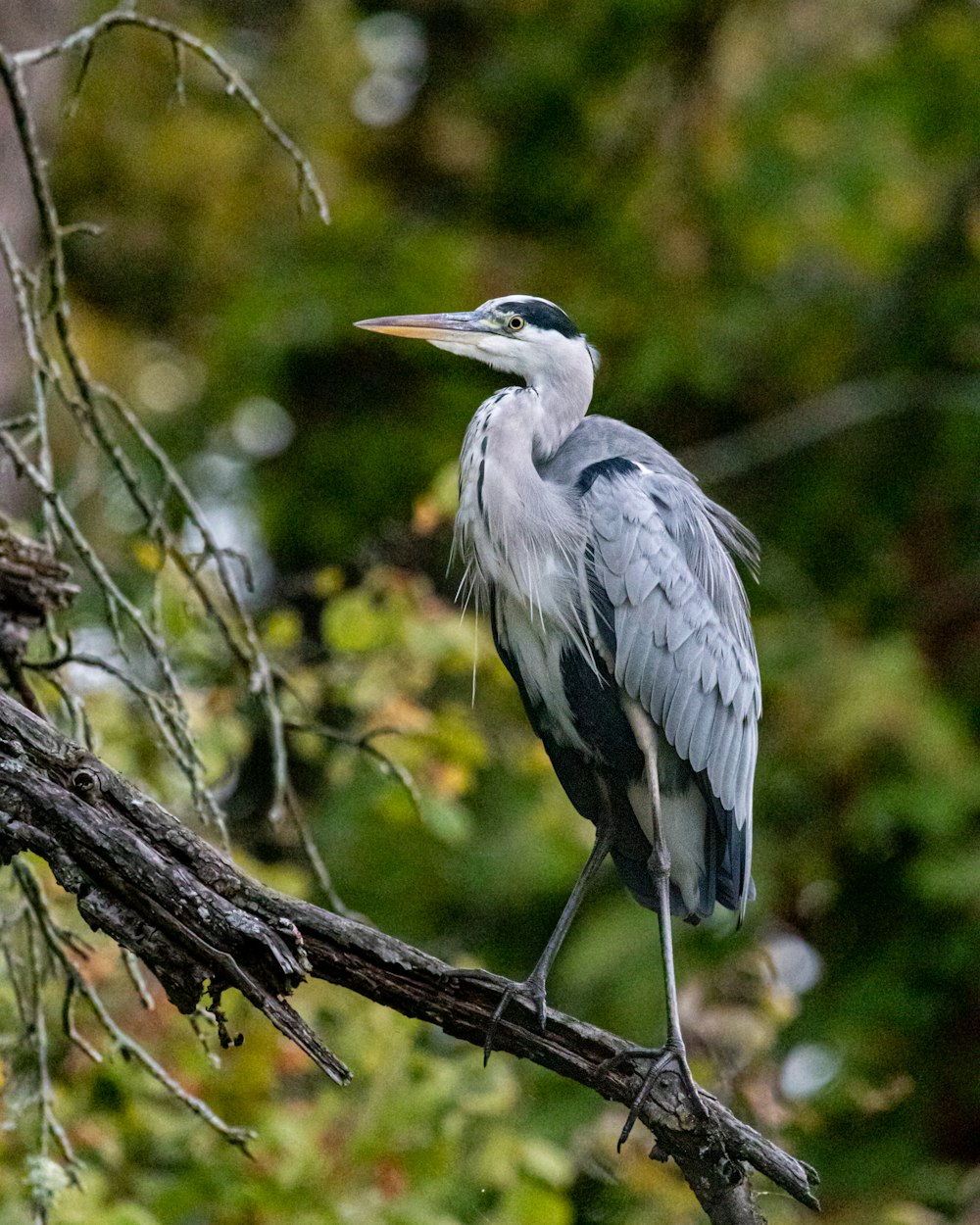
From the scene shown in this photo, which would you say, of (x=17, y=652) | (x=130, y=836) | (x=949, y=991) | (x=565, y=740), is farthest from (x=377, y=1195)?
(x=949, y=991)

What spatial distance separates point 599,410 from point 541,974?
4621mm

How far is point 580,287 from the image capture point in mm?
8203

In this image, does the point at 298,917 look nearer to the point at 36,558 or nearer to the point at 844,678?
the point at 36,558

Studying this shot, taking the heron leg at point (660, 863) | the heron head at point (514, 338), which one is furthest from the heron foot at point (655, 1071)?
the heron head at point (514, 338)

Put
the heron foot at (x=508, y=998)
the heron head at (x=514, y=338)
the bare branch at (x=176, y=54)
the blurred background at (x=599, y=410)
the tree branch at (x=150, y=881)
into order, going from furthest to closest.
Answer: the blurred background at (x=599, y=410) → the heron head at (x=514, y=338) → the bare branch at (x=176, y=54) → the heron foot at (x=508, y=998) → the tree branch at (x=150, y=881)

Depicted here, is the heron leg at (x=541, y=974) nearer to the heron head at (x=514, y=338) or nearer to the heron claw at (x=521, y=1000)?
the heron claw at (x=521, y=1000)

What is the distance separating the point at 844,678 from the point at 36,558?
438 centimetres

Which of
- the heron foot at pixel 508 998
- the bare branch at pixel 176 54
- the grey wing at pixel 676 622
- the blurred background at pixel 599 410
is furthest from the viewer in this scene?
the blurred background at pixel 599 410

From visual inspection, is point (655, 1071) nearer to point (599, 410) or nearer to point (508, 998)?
point (508, 998)

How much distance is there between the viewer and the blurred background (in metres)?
5.22

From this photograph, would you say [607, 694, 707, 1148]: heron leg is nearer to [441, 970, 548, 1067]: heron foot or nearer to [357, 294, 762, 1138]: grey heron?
[357, 294, 762, 1138]: grey heron

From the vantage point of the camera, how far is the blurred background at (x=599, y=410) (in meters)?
5.22

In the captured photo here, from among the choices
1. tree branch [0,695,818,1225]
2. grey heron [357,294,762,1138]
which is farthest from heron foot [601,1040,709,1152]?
tree branch [0,695,818,1225]

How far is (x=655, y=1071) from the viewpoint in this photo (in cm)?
288
